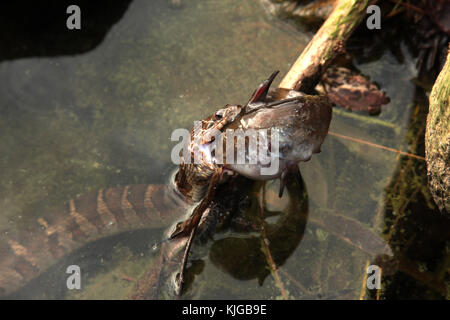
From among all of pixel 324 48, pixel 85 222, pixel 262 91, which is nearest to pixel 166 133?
pixel 85 222

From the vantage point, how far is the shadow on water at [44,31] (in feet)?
9.79

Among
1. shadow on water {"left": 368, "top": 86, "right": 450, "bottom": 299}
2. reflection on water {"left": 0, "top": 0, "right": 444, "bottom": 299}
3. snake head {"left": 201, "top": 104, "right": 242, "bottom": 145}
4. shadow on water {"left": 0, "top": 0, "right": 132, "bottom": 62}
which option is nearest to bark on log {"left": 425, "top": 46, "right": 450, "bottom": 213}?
shadow on water {"left": 368, "top": 86, "right": 450, "bottom": 299}

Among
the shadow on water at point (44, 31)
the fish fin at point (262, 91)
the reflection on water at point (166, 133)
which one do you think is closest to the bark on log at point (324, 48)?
the fish fin at point (262, 91)

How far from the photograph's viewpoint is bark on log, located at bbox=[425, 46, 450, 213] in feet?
6.73

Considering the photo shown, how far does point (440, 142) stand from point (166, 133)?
5.43 feet

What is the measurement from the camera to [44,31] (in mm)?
3035

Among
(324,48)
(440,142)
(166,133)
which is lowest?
(166,133)

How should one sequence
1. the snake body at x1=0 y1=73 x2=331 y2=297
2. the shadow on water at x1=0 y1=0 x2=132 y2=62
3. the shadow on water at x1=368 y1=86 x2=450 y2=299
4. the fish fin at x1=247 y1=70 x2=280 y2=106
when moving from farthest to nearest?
the shadow on water at x1=0 y1=0 x2=132 y2=62, the snake body at x1=0 y1=73 x2=331 y2=297, the shadow on water at x1=368 y1=86 x2=450 y2=299, the fish fin at x1=247 y1=70 x2=280 y2=106

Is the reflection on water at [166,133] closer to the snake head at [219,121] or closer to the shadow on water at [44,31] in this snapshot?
the shadow on water at [44,31]

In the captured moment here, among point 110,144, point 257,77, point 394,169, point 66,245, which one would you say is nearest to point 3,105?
point 110,144

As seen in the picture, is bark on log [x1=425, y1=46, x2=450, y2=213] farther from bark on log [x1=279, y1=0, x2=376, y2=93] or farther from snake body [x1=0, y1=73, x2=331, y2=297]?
snake body [x1=0, y1=73, x2=331, y2=297]

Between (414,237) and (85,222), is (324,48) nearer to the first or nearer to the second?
(414,237)

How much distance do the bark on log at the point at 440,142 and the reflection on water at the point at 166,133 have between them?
46 centimetres

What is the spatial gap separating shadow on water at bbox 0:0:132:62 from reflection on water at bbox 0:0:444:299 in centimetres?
8
